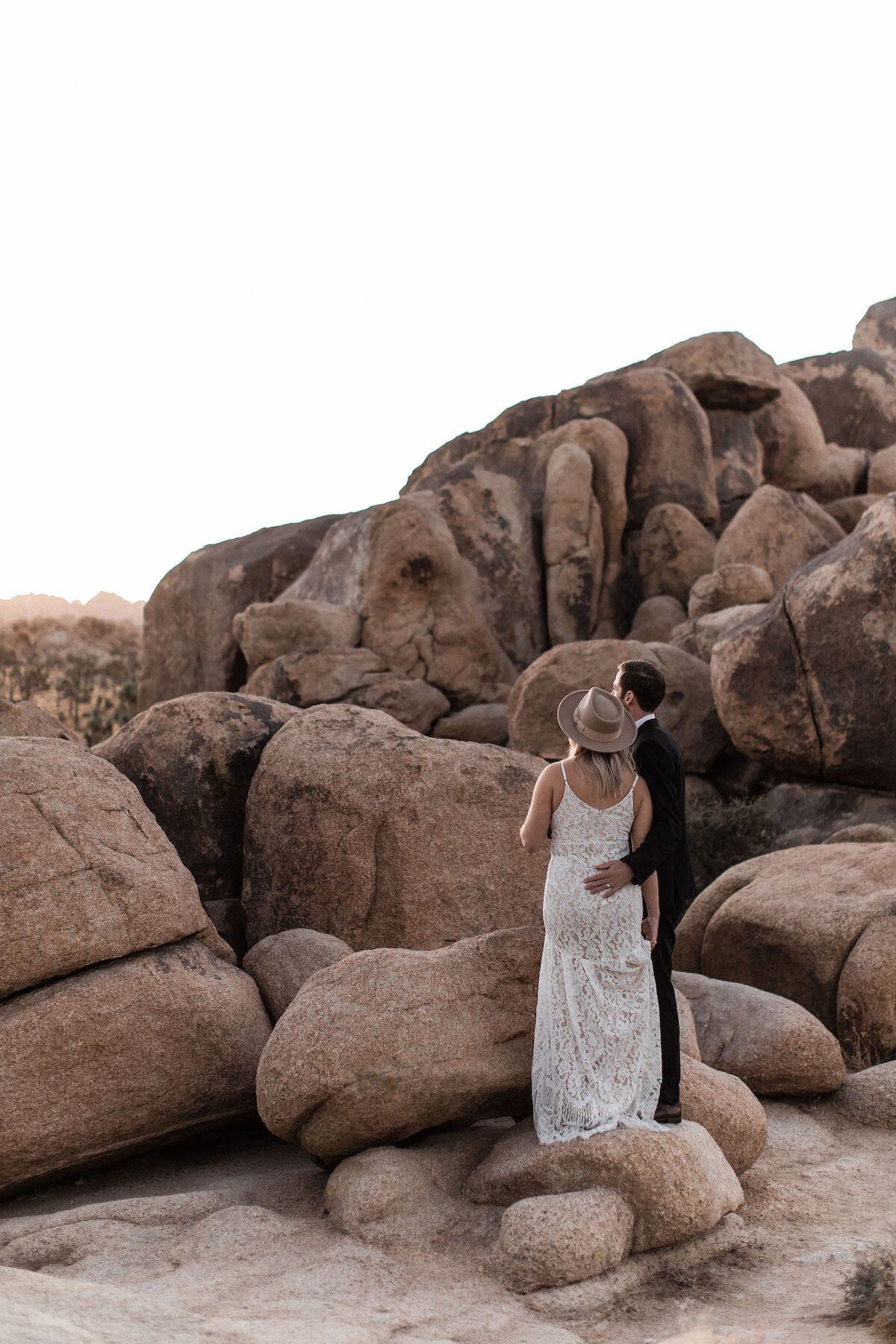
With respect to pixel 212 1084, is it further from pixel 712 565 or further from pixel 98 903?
pixel 712 565

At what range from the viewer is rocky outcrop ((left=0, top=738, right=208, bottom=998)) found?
19.1 ft

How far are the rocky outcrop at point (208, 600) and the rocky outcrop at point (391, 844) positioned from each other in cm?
1529

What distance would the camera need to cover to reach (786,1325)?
4.02m

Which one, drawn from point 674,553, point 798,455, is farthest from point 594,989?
point 798,455

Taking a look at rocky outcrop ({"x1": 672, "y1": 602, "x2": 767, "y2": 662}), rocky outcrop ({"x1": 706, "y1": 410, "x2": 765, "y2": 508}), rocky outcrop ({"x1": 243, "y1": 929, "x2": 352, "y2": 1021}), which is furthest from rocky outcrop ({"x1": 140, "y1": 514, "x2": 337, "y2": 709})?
rocky outcrop ({"x1": 243, "y1": 929, "x2": 352, "y2": 1021})

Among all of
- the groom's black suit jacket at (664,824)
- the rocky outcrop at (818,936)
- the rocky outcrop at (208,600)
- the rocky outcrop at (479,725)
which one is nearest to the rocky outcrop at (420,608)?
the rocky outcrop at (479,725)

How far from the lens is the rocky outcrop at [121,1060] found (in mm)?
5625

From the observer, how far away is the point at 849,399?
101ft

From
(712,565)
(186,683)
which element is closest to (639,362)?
(712,565)

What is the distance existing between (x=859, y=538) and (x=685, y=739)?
357 centimetres

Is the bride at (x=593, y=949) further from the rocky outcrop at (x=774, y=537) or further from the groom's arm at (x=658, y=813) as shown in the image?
the rocky outcrop at (x=774, y=537)

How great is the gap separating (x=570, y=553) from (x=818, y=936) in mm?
14258

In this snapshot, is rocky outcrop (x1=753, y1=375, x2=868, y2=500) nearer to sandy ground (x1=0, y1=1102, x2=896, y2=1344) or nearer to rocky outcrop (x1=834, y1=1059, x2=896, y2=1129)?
rocky outcrop (x1=834, y1=1059, x2=896, y2=1129)

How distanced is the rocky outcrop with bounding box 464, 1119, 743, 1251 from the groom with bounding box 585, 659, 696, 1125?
27cm
